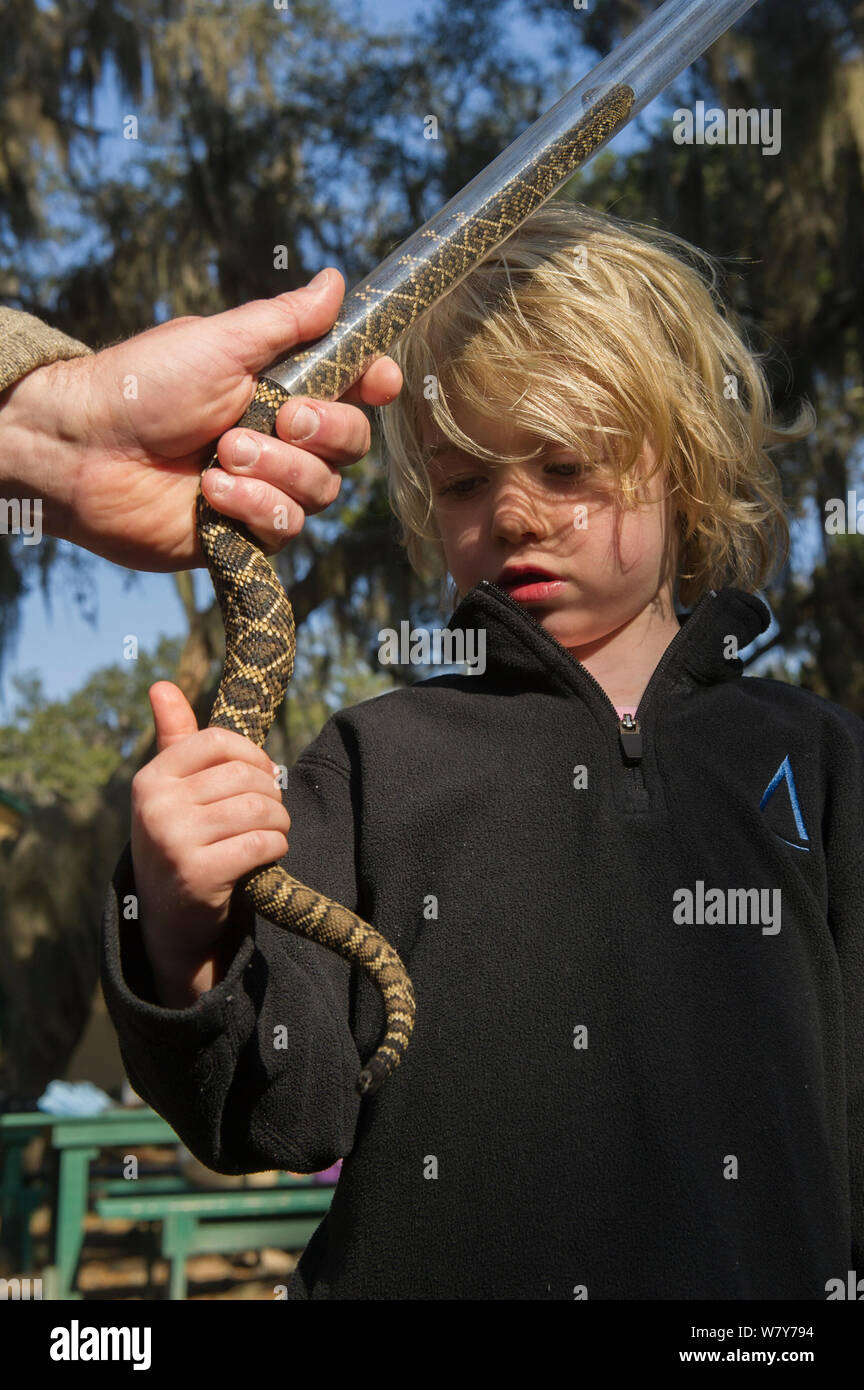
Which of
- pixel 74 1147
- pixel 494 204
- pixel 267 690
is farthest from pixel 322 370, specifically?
pixel 74 1147

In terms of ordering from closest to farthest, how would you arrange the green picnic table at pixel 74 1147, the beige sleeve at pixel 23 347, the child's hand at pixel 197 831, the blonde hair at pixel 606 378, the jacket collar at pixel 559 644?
the child's hand at pixel 197 831 → the beige sleeve at pixel 23 347 → the jacket collar at pixel 559 644 → the blonde hair at pixel 606 378 → the green picnic table at pixel 74 1147

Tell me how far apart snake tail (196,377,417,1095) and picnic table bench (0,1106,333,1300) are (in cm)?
723

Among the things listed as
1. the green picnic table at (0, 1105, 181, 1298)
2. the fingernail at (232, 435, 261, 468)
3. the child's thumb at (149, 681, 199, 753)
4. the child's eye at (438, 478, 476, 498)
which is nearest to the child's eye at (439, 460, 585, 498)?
the child's eye at (438, 478, 476, 498)

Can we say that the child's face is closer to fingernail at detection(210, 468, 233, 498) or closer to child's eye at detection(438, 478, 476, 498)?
child's eye at detection(438, 478, 476, 498)

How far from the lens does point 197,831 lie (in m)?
1.92

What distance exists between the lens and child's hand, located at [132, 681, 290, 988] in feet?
6.31

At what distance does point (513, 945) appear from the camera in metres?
2.46

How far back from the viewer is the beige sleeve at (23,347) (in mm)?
2502

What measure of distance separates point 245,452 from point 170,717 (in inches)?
20.9

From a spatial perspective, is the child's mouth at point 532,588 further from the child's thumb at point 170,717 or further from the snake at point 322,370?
the child's thumb at point 170,717

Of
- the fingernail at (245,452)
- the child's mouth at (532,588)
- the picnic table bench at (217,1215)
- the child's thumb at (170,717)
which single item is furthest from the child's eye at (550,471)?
the picnic table bench at (217,1215)

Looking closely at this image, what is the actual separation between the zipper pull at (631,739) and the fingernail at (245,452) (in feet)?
3.34

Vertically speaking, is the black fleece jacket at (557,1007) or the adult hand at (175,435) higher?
the adult hand at (175,435)
